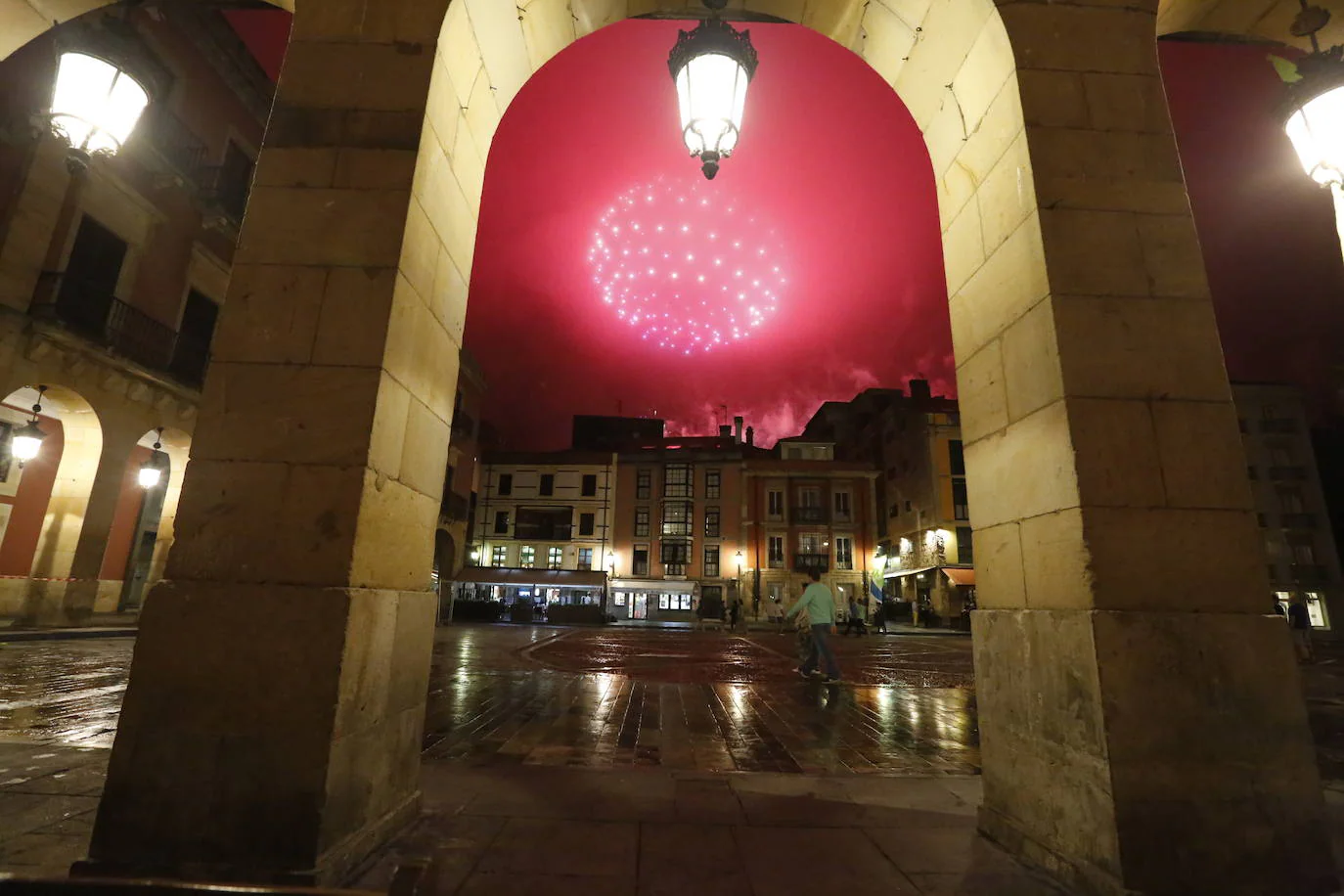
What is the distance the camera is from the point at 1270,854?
210 centimetres

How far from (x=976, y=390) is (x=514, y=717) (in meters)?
4.53

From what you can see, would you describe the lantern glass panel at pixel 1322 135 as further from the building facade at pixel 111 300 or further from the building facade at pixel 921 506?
the building facade at pixel 921 506

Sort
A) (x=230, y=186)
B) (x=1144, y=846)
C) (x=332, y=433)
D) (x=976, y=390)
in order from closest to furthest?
(x=1144, y=846) < (x=332, y=433) < (x=976, y=390) < (x=230, y=186)

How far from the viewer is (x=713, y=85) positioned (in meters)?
3.26

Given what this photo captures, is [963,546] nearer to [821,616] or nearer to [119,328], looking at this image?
[821,616]

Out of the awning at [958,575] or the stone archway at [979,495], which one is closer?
the stone archway at [979,495]

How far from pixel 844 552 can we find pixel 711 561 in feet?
26.7

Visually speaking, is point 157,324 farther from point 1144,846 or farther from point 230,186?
point 1144,846

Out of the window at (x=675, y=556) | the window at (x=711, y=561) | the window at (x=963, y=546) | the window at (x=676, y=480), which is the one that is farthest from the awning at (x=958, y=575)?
the window at (x=676, y=480)

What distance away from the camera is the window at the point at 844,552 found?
3644 centimetres

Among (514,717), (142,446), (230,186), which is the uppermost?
(230,186)

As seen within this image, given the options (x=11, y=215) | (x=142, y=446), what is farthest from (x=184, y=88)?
(x=142, y=446)

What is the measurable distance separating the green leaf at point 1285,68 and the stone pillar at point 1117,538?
1.50 metres

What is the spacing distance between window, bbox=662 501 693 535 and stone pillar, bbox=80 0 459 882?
34493mm
